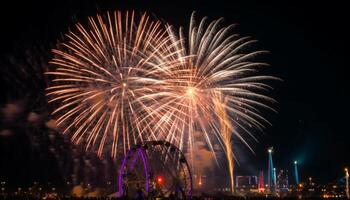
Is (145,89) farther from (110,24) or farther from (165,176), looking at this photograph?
(165,176)

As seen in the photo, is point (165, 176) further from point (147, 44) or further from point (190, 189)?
point (147, 44)

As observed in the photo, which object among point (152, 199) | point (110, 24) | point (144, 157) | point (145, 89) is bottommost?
point (152, 199)

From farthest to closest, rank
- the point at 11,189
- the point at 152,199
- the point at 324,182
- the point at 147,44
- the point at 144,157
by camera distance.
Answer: the point at 324,182 < the point at 11,189 < the point at 144,157 < the point at 152,199 < the point at 147,44

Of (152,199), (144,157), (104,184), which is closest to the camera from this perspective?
(152,199)

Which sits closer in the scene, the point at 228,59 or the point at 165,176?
the point at 228,59

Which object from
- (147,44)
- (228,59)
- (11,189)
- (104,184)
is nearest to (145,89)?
(147,44)

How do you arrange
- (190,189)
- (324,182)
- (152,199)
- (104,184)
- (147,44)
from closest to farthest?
(147,44) → (152,199) → (190,189) → (104,184) → (324,182)

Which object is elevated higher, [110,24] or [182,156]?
[110,24]

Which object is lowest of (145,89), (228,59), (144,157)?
(144,157)

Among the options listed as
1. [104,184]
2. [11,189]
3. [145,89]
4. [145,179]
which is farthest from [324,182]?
[145,89]
